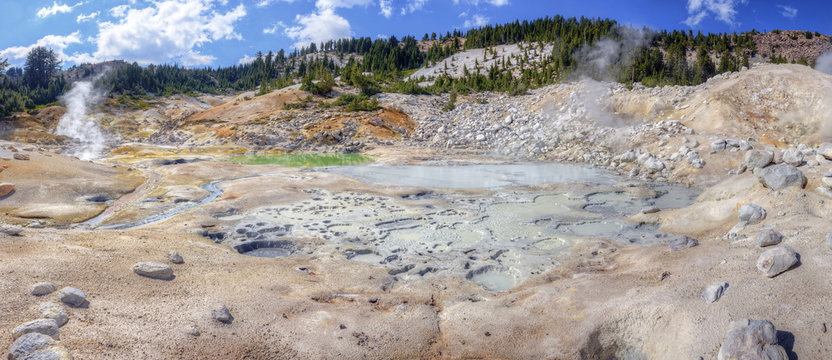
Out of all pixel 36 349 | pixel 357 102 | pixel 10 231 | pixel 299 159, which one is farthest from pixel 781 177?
pixel 357 102

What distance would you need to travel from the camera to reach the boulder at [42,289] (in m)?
4.39

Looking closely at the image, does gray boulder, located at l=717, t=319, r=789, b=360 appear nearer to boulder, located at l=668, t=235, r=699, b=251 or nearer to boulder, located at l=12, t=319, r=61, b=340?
boulder, located at l=668, t=235, r=699, b=251

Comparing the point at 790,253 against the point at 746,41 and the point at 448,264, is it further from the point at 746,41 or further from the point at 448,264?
the point at 746,41

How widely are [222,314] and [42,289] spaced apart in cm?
184

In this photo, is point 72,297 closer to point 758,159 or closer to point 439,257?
point 439,257

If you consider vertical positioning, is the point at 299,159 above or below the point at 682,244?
A: below

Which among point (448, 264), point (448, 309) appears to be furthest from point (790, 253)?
point (448, 264)

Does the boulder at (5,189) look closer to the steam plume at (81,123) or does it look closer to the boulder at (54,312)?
the boulder at (54,312)

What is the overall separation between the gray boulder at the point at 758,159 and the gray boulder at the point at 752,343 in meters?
8.16

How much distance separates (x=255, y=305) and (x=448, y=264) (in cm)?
359

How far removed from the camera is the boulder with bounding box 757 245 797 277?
16.2ft

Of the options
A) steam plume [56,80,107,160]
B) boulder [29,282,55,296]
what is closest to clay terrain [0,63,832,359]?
boulder [29,282,55,296]

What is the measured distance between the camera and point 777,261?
5000mm

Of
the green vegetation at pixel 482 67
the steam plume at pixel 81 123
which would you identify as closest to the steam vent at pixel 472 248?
the green vegetation at pixel 482 67
